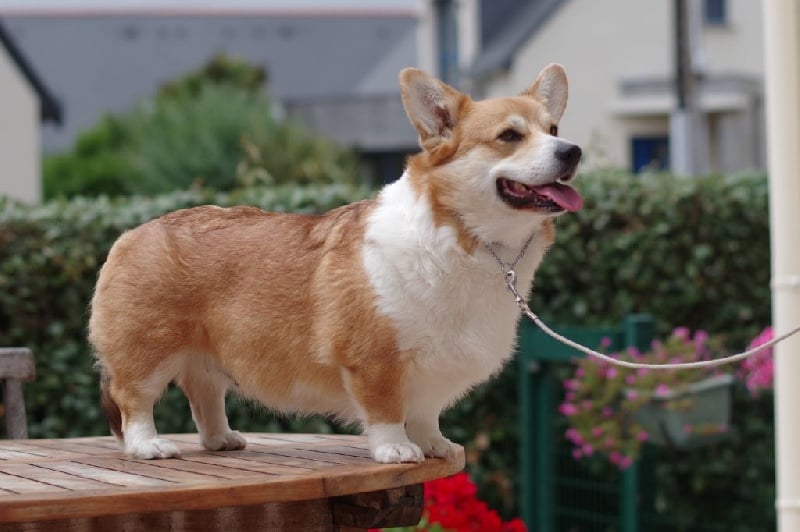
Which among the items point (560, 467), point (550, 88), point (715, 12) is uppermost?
point (715, 12)

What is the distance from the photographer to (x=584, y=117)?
2245 centimetres

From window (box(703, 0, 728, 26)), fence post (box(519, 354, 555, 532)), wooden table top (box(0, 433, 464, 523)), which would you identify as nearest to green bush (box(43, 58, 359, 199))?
window (box(703, 0, 728, 26))

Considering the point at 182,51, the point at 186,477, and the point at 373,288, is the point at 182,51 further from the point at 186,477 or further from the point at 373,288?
the point at 186,477

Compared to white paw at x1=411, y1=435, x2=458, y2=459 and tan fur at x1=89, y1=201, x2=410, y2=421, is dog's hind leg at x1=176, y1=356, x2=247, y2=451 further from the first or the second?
white paw at x1=411, y1=435, x2=458, y2=459

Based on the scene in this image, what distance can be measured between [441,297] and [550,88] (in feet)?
1.95

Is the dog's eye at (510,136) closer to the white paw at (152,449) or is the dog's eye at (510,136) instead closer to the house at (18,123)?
the white paw at (152,449)

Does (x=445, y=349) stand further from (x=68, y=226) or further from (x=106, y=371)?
(x=68, y=226)

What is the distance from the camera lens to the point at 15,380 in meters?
4.05

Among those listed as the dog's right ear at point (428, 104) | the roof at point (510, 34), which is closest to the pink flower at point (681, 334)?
the dog's right ear at point (428, 104)

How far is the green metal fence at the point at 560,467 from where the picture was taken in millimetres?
5945

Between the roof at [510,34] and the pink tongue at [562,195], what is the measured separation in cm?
1887

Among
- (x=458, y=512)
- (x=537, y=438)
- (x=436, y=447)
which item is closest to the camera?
(x=436, y=447)

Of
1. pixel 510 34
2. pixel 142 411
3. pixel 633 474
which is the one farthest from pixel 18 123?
pixel 142 411

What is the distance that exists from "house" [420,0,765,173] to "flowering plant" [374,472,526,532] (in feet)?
56.5
